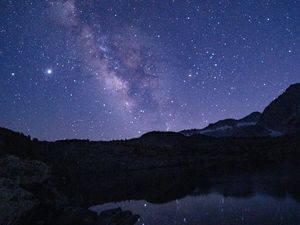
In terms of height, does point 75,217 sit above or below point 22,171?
below

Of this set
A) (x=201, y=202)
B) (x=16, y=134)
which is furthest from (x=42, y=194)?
(x=16, y=134)

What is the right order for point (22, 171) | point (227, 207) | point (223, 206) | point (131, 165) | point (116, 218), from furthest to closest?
point (131, 165) < point (223, 206) < point (22, 171) < point (227, 207) < point (116, 218)

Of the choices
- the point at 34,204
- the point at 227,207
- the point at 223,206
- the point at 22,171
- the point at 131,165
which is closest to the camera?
the point at 34,204

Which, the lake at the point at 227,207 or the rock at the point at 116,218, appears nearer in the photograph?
the lake at the point at 227,207

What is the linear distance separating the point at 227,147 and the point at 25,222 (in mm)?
127825

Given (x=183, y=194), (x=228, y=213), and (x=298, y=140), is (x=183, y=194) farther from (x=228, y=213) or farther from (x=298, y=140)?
(x=298, y=140)

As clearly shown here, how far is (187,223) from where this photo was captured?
91.5ft

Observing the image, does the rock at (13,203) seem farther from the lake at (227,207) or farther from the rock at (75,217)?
the lake at (227,207)

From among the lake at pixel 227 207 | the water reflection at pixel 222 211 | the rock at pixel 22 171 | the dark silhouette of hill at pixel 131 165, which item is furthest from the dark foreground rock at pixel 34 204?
the lake at pixel 227 207

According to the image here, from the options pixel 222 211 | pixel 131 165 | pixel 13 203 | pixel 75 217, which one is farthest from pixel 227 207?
pixel 131 165

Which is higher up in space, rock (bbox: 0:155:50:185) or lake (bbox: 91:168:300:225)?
rock (bbox: 0:155:50:185)

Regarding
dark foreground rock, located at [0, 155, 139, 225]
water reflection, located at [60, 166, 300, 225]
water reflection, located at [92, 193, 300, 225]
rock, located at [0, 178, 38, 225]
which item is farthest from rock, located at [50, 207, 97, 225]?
water reflection, located at [60, 166, 300, 225]

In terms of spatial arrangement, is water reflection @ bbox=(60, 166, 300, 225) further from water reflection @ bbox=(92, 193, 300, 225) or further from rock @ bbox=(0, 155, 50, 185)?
rock @ bbox=(0, 155, 50, 185)

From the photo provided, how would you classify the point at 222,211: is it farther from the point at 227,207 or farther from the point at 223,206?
the point at 223,206
